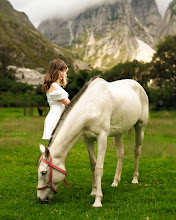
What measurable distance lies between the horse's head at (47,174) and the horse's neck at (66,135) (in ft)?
0.50

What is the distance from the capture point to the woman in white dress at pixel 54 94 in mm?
4902

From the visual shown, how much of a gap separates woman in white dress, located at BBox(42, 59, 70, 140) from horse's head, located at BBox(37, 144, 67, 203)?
64cm

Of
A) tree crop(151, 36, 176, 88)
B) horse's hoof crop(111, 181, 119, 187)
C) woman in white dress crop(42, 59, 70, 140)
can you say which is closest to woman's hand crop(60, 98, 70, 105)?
woman in white dress crop(42, 59, 70, 140)

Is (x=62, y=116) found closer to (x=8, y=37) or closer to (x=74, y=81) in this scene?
(x=74, y=81)

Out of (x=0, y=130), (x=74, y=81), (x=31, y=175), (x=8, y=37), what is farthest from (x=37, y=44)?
(x=31, y=175)

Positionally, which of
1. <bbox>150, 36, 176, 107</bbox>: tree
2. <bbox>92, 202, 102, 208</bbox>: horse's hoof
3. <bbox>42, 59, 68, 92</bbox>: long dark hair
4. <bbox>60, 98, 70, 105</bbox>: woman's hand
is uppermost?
<bbox>42, 59, 68, 92</bbox>: long dark hair

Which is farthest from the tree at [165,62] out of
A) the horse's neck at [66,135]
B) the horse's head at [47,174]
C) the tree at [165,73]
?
the horse's head at [47,174]

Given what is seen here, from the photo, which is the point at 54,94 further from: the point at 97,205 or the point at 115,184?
the point at 115,184

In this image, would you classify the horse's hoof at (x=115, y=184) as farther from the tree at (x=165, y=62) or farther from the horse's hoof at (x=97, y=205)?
the tree at (x=165, y=62)

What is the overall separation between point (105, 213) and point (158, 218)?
0.85 meters

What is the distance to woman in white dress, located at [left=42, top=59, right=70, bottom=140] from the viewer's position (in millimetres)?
4902

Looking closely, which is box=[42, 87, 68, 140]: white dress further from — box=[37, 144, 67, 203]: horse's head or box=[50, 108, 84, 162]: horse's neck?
box=[37, 144, 67, 203]: horse's head

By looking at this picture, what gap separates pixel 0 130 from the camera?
1644 centimetres

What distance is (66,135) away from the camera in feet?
14.7
